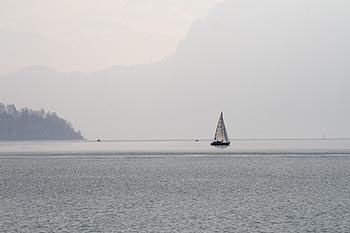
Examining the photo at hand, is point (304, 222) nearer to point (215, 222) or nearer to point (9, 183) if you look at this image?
point (215, 222)

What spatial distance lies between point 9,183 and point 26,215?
53.7m

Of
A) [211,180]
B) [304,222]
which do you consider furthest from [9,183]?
[304,222]

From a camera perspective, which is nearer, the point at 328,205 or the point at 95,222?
the point at 95,222

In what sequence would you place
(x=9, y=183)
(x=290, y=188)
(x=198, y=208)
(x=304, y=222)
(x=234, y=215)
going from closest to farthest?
1. (x=304, y=222)
2. (x=234, y=215)
3. (x=198, y=208)
4. (x=290, y=188)
5. (x=9, y=183)

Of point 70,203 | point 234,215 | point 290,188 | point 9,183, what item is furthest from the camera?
point 9,183

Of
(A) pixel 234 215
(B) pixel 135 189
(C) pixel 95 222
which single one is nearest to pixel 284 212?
(A) pixel 234 215

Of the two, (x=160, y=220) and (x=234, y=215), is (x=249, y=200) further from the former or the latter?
(x=160, y=220)

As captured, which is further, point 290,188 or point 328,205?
point 290,188

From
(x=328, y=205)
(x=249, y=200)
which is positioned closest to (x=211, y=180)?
(x=249, y=200)

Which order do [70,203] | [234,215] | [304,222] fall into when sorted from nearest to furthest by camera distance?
1. [304,222]
2. [234,215]
3. [70,203]

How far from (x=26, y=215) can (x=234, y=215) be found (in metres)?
24.5

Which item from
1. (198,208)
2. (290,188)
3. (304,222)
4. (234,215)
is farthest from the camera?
(290,188)

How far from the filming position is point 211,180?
130 metres

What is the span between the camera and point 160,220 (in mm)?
68875
